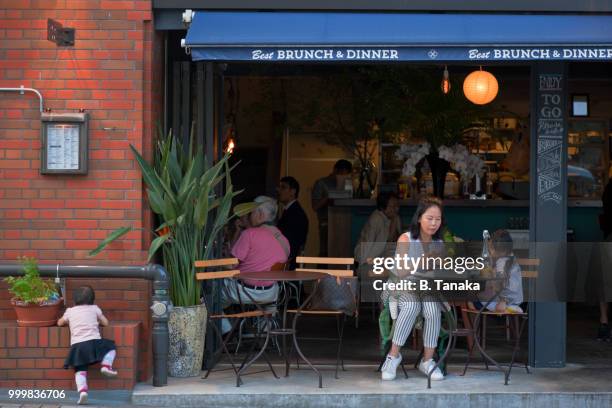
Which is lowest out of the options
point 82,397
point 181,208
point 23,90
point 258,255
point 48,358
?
point 82,397

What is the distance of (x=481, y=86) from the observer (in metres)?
9.90

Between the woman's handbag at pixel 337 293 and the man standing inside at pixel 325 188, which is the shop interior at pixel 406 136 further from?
the woman's handbag at pixel 337 293

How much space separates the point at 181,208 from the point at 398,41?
7.01 ft

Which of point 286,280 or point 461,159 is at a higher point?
point 461,159

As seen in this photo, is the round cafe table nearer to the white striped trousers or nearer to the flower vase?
the white striped trousers

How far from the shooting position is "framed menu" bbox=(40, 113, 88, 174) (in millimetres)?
7986

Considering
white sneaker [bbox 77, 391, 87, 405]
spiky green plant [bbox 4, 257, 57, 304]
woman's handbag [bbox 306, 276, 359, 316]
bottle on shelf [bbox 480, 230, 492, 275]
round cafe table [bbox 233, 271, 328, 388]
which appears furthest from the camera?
bottle on shelf [bbox 480, 230, 492, 275]

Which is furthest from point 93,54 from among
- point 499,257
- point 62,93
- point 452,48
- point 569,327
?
point 569,327

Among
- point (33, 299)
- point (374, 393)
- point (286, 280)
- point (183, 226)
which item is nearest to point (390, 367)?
point (374, 393)

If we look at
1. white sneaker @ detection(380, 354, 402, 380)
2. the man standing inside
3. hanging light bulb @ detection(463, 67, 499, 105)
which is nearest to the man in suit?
the man standing inside

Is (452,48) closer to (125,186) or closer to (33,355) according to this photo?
(125,186)

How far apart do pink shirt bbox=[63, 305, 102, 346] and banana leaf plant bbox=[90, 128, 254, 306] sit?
1.71ft

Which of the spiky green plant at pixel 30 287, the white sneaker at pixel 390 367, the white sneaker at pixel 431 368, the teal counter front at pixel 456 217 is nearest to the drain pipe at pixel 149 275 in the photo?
the spiky green plant at pixel 30 287

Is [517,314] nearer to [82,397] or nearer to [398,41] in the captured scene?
[398,41]
